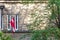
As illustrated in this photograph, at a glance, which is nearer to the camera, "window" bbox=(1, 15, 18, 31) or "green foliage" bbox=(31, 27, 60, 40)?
"green foliage" bbox=(31, 27, 60, 40)

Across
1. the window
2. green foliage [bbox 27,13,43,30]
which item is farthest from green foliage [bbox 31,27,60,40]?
the window

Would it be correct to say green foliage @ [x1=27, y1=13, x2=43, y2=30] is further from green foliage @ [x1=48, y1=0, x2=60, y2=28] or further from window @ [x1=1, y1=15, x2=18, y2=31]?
window @ [x1=1, y1=15, x2=18, y2=31]

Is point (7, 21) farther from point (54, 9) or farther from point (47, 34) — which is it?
point (47, 34)

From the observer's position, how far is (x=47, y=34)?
9.95m

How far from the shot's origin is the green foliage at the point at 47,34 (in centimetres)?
993

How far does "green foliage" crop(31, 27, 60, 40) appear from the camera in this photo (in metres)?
9.93

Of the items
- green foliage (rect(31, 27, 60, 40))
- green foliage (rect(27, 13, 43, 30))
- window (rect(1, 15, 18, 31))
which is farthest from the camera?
window (rect(1, 15, 18, 31))

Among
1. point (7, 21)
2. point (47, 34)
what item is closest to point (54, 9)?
point (47, 34)

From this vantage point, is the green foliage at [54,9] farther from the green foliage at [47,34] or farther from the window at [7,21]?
the window at [7,21]

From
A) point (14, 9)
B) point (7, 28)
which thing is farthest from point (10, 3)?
point (7, 28)

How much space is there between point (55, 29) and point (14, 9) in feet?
Answer: 32.0

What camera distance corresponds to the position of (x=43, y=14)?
35.3ft

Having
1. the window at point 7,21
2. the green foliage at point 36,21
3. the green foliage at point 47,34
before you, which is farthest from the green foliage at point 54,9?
the window at point 7,21

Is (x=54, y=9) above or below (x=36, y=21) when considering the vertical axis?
above
